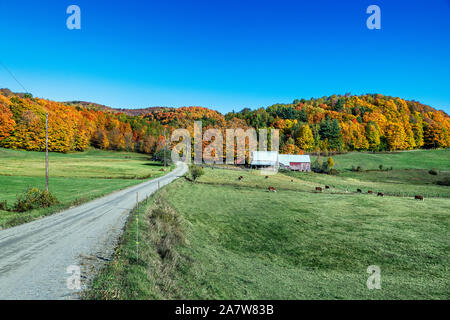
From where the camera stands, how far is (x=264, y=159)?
89.2m

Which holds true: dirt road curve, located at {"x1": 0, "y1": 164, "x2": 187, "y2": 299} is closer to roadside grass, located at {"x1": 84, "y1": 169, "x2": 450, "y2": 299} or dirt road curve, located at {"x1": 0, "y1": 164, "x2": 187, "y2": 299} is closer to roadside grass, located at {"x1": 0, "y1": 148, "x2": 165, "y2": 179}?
roadside grass, located at {"x1": 84, "y1": 169, "x2": 450, "y2": 299}

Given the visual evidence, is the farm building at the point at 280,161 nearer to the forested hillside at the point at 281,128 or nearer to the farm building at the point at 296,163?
the farm building at the point at 296,163

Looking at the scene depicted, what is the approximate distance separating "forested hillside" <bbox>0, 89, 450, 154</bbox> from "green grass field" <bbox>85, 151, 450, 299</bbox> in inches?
3619

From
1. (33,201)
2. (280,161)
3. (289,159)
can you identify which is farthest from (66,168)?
(289,159)

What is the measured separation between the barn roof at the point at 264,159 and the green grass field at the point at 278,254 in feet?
191

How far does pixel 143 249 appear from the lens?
11336 mm

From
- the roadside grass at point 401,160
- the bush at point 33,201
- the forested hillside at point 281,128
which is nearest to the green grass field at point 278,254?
the bush at point 33,201

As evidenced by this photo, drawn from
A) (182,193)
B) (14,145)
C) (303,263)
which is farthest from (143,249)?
(14,145)

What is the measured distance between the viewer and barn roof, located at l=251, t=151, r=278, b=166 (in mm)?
87963

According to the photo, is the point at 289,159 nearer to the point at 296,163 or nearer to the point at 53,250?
the point at 296,163

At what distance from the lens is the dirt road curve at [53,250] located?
7.63m

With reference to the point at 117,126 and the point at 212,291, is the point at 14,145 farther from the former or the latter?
the point at 212,291

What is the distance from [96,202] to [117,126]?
127659 mm
